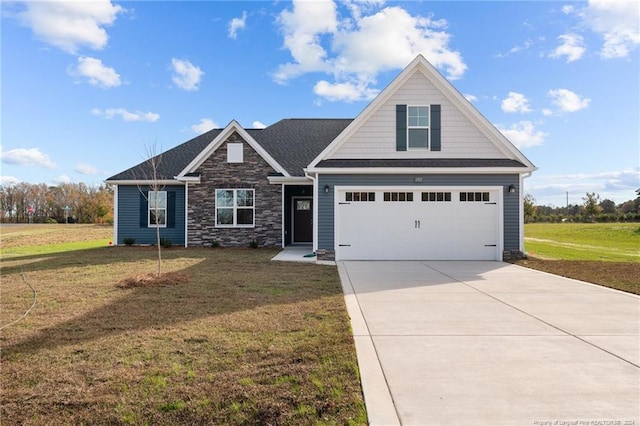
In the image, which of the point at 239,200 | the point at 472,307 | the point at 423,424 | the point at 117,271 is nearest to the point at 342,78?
the point at 239,200

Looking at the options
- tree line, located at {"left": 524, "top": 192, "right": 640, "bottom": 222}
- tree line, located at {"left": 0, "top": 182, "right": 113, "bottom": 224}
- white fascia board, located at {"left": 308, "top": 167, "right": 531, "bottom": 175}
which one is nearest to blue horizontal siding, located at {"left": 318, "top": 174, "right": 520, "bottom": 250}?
white fascia board, located at {"left": 308, "top": 167, "right": 531, "bottom": 175}

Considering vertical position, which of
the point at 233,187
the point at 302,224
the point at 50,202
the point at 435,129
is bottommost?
the point at 302,224

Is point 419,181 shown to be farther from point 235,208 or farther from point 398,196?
point 235,208

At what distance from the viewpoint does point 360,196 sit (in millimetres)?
12000

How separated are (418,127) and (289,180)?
570cm

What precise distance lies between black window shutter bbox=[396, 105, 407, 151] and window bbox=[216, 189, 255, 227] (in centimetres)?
668

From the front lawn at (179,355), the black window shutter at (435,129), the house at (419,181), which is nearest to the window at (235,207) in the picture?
the house at (419,181)

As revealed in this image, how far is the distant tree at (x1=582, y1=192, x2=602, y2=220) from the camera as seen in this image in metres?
43.0

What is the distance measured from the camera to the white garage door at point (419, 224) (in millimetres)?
11883

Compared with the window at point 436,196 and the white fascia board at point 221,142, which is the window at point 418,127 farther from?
the white fascia board at point 221,142

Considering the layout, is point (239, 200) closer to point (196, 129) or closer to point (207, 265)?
point (207, 265)

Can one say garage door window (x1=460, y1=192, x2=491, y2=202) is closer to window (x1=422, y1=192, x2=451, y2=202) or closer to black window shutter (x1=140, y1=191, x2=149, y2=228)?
window (x1=422, y1=192, x2=451, y2=202)

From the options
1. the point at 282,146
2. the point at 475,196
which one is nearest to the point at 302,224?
the point at 282,146

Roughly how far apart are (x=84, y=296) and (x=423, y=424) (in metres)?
6.51
